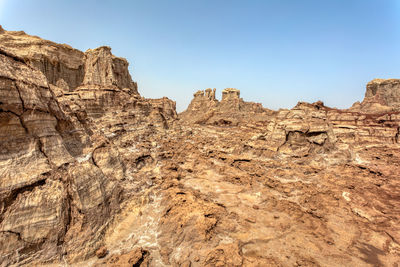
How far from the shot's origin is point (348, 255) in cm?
716

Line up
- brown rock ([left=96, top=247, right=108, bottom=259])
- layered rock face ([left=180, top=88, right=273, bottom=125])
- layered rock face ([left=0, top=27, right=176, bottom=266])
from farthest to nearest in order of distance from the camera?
layered rock face ([left=180, top=88, right=273, bottom=125]), brown rock ([left=96, top=247, right=108, bottom=259]), layered rock face ([left=0, top=27, right=176, bottom=266])

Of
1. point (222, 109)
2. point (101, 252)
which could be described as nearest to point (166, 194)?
point (101, 252)

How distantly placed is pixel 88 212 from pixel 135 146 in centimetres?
933

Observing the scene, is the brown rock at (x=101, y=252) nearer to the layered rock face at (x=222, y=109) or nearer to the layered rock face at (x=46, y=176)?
the layered rock face at (x=46, y=176)

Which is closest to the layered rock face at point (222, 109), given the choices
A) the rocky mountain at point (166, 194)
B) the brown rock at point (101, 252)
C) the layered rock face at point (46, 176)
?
the rocky mountain at point (166, 194)

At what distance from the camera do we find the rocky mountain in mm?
6012

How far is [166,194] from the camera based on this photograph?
1056 centimetres

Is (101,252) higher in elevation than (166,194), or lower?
lower

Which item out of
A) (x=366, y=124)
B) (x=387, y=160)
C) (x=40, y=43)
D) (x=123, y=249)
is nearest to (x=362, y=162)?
(x=387, y=160)

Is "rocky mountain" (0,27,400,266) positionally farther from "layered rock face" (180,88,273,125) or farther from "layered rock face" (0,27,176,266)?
"layered rock face" (180,88,273,125)

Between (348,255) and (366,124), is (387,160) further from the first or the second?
(348,255)

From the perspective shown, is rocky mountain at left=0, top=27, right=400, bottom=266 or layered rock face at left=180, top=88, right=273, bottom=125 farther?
layered rock face at left=180, top=88, right=273, bottom=125

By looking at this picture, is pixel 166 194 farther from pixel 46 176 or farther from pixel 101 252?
pixel 46 176

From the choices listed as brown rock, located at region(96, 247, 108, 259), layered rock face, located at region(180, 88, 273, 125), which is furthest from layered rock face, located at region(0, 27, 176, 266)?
layered rock face, located at region(180, 88, 273, 125)
